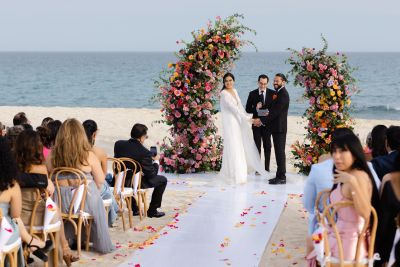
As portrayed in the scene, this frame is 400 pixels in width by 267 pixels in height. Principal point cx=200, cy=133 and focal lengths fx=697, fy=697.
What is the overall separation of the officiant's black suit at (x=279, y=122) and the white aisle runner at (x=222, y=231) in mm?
526

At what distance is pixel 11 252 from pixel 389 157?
326cm

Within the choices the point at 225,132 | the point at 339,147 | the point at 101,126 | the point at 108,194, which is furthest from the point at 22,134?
the point at 101,126

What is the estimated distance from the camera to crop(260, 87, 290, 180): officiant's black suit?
11.2 metres

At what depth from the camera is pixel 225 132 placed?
11156mm

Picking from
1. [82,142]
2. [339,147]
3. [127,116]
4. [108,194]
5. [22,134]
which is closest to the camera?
[339,147]

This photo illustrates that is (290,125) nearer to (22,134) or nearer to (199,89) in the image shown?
(199,89)

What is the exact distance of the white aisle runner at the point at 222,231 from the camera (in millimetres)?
6930

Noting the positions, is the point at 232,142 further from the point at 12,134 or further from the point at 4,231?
the point at 4,231

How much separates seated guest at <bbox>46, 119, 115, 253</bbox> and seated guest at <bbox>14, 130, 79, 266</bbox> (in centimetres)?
55

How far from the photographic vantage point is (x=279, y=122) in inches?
444

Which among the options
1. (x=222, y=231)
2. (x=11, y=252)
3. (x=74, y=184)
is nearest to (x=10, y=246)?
(x=11, y=252)

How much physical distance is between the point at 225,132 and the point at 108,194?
383cm

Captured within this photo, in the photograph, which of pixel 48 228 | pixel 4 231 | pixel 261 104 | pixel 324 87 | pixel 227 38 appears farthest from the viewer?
pixel 227 38

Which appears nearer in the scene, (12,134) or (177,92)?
(12,134)
